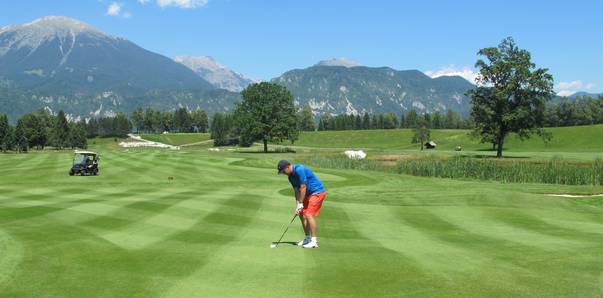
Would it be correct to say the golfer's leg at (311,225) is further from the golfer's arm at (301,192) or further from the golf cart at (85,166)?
the golf cart at (85,166)

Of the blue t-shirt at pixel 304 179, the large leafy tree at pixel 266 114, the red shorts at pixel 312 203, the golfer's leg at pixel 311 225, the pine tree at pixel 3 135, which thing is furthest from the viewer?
the pine tree at pixel 3 135

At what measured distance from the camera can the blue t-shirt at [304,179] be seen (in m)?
14.3

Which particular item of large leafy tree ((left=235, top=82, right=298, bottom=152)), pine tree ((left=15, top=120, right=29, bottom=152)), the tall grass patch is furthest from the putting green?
pine tree ((left=15, top=120, right=29, bottom=152))

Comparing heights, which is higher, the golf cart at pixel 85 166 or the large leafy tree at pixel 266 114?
the large leafy tree at pixel 266 114

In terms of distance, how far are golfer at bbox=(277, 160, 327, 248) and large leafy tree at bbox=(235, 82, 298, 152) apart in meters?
93.0

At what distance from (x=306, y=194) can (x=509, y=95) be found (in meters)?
66.1

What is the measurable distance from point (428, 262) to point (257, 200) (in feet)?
46.1

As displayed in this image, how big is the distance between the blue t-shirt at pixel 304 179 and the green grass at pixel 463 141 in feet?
216

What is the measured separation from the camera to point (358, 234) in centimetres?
1672

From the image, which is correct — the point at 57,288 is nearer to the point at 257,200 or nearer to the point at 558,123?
the point at 257,200

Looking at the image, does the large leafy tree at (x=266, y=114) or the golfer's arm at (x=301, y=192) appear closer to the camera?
the golfer's arm at (x=301, y=192)

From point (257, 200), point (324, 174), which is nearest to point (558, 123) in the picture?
point (324, 174)

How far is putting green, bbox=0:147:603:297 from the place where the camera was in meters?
10.3

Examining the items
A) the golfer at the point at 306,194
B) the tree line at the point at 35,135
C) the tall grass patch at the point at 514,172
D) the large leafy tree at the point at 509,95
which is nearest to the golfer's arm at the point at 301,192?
the golfer at the point at 306,194
